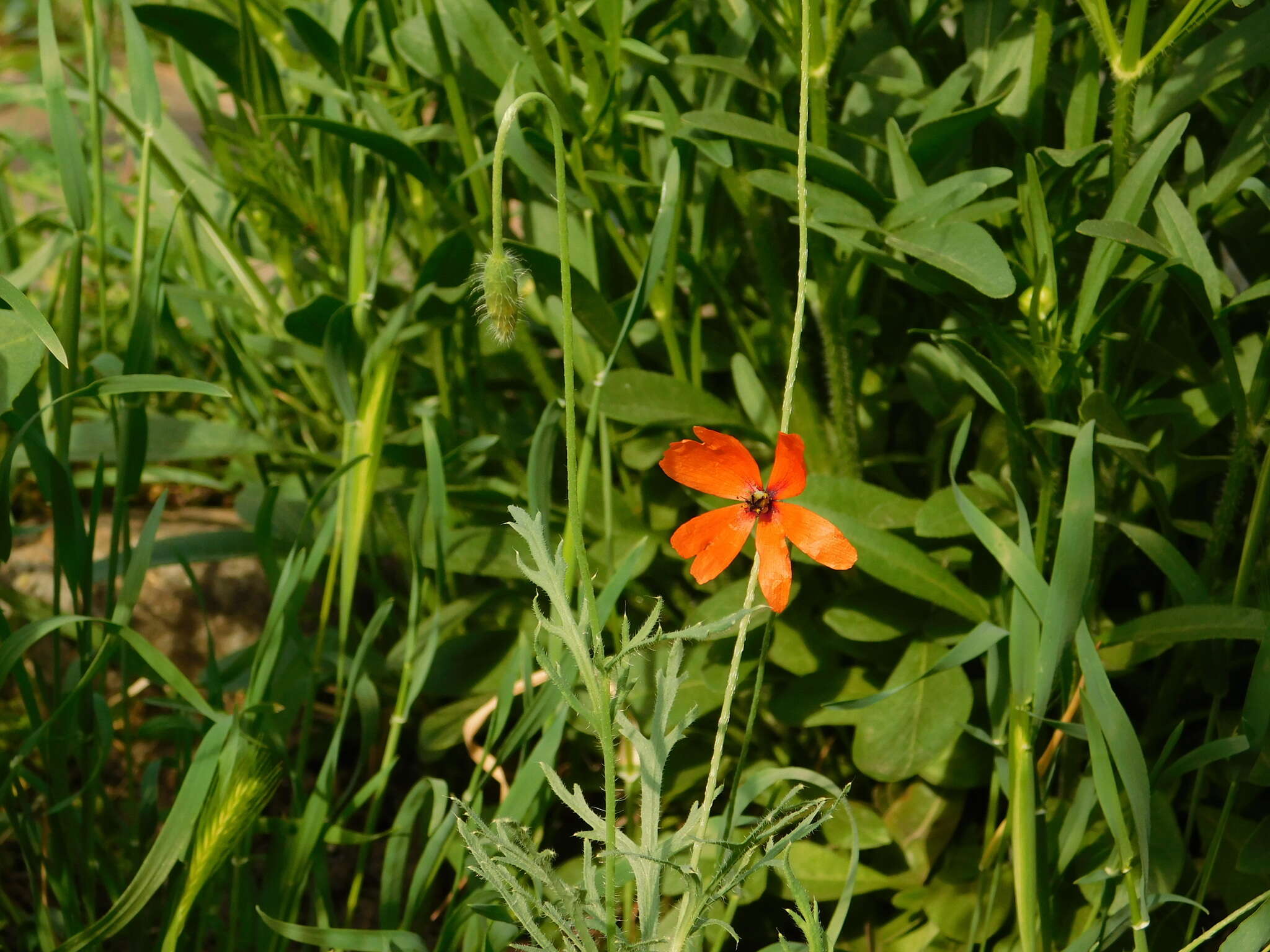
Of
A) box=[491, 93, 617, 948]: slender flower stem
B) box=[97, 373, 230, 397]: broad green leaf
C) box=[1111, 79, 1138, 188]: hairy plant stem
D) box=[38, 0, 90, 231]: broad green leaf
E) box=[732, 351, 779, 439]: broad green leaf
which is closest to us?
box=[491, 93, 617, 948]: slender flower stem

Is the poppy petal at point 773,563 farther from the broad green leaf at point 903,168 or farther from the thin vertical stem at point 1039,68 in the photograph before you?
the thin vertical stem at point 1039,68

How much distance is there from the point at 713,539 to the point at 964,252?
0.31 meters

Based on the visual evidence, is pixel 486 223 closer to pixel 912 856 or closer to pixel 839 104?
pixel 839 104

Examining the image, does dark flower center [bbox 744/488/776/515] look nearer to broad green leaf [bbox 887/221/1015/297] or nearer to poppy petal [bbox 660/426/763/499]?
poppy petal [bbox 660/426/763/499]

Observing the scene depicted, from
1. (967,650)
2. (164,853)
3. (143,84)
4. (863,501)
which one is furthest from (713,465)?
(143,84)

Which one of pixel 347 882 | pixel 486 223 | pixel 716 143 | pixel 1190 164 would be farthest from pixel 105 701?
pixel 1190 164

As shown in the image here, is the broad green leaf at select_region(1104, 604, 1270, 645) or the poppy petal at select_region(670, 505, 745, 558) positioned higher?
the poppy petal at select_region(670, 505, 745, 558)

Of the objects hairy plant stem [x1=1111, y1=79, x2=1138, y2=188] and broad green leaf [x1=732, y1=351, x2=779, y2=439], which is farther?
broad green leaf [x1=732, y1=351, x2=779, y2=439]

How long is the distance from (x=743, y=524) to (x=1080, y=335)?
0.37 m

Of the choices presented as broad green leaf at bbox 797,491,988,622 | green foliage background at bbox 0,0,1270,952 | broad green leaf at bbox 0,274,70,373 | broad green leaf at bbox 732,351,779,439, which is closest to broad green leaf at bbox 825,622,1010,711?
green foliage background at bbox 0,0,1270,952

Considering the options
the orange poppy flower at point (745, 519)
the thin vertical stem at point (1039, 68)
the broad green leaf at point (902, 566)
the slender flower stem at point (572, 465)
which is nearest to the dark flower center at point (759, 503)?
the orange poppy flower at point (745, 519)

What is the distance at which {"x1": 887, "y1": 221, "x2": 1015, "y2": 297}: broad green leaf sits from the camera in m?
0.80

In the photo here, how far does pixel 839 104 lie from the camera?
3.98ft

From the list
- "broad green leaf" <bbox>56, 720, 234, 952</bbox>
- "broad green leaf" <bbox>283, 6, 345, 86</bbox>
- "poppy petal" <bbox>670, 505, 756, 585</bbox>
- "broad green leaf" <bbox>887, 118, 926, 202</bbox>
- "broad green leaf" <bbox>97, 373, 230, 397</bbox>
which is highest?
"broad green leaf" <bbox>283, 6, 345, 86</bbox>
